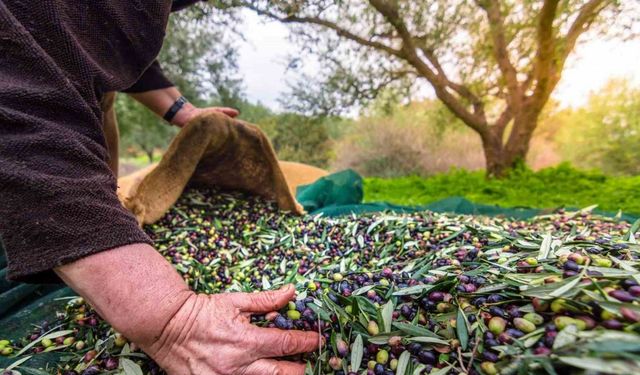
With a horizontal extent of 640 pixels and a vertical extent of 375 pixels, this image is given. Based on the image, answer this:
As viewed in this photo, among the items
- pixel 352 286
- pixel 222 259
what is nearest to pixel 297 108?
pixel 222 259

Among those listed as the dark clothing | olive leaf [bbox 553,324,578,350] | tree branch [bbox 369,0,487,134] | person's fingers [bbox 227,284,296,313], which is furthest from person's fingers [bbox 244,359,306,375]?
tree branch [bbox 369,0,487,134]

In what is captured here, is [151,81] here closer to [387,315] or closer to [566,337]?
[387,315]

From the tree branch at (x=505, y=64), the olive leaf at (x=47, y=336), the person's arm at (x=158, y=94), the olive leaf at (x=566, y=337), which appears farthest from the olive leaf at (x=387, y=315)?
the tree branch at (x=505, y=64)

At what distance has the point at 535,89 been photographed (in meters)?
3.12

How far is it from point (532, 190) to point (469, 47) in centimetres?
148

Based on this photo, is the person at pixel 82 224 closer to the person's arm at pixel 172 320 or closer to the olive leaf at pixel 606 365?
the person's arm at pixel 172 320

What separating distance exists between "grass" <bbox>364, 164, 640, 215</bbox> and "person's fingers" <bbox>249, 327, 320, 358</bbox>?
216cm

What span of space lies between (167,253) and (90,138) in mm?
648

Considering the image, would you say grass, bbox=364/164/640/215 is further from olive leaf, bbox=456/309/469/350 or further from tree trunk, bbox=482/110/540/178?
olive leaf, bbox=456/309/469/350

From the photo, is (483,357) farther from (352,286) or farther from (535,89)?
(535,89)

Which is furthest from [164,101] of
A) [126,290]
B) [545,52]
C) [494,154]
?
[494,154]

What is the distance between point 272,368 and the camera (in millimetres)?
667

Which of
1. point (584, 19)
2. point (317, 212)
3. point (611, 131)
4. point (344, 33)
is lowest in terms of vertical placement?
point (317, 212)

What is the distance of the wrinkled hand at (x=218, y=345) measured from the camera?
65cm
